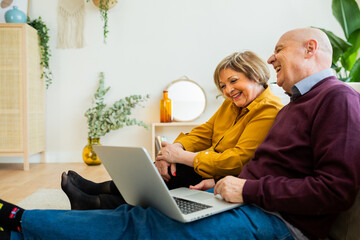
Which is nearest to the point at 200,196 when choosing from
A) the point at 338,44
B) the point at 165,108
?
the point at 338,44

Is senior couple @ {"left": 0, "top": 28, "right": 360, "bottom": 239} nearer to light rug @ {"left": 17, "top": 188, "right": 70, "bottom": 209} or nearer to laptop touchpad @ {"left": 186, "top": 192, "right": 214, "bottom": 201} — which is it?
laptop touchpad @ {"left": 186, "top": 192, "right": 214, "bottom": 201}

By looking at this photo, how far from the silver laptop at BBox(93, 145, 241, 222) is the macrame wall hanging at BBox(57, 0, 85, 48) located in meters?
3.28

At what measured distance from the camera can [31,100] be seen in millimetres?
3748

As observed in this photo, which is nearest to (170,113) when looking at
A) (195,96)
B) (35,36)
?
(195,96)

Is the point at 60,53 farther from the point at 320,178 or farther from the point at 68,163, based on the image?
the point at 320,178

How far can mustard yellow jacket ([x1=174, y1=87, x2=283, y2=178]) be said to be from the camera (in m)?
1.37

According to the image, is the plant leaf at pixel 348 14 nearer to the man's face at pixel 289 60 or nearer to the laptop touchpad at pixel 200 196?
the man's face at pixel 289 60

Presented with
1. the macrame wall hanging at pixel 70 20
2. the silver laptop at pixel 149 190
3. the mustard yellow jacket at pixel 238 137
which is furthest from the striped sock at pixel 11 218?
A: the macrame wall hanging at pixel 70 20

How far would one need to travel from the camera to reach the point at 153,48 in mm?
4180

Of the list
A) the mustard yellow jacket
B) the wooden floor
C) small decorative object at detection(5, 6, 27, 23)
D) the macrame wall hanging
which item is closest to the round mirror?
the wooden floor

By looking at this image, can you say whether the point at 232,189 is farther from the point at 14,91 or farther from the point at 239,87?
the point at 14,91

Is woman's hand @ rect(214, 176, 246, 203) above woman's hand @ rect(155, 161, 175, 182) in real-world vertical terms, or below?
above

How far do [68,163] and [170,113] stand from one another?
1.37 metres

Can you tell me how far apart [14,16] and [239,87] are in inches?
124
